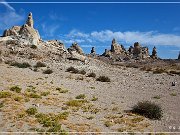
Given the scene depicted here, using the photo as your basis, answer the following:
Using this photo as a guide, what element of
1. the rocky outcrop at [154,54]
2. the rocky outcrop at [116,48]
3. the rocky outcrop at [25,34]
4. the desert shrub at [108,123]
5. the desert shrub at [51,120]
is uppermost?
the rocky outcrop at [116,48]

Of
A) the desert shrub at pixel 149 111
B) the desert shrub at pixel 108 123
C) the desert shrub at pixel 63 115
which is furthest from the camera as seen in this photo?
the desert shrub at pixel 149 111

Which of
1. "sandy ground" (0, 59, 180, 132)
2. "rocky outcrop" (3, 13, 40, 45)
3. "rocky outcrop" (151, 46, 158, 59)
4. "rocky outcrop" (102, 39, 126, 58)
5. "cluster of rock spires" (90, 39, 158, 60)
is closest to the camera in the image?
"sandy ground" (0, 59, 180, 132)

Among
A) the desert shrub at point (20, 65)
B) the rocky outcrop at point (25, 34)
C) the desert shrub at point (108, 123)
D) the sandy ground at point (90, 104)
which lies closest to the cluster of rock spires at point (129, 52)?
the rocky outcrop at point (25, 34)

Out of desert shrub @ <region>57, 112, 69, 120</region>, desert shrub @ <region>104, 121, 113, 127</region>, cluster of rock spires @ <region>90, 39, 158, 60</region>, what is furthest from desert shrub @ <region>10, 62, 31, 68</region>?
cluster of rock spires @ <region>90, 39, 158, 60</region>

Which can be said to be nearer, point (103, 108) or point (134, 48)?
point (103, 108)

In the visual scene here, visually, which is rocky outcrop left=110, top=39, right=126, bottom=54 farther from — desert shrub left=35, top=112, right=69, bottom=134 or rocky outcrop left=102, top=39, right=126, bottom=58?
desert shrub left=35, top=112, right=69, bottom=134

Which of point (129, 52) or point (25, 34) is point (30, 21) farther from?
point (129, 52)

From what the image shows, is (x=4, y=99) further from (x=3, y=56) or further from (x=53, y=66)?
(x=3, y=56)

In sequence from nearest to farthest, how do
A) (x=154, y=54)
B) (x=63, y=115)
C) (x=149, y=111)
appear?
(x=63, y=115) < (x=149, y=111) < (x=154, y=54)

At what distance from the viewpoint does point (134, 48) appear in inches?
6137

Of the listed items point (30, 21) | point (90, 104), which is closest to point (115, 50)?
point (30, 21)

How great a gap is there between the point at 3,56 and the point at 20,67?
7783 mm

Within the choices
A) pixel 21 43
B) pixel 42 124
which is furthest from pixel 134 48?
pixel 42 124

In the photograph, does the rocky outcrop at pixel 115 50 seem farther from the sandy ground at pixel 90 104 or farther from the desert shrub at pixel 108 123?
the desert shrub at pixel 108 123
